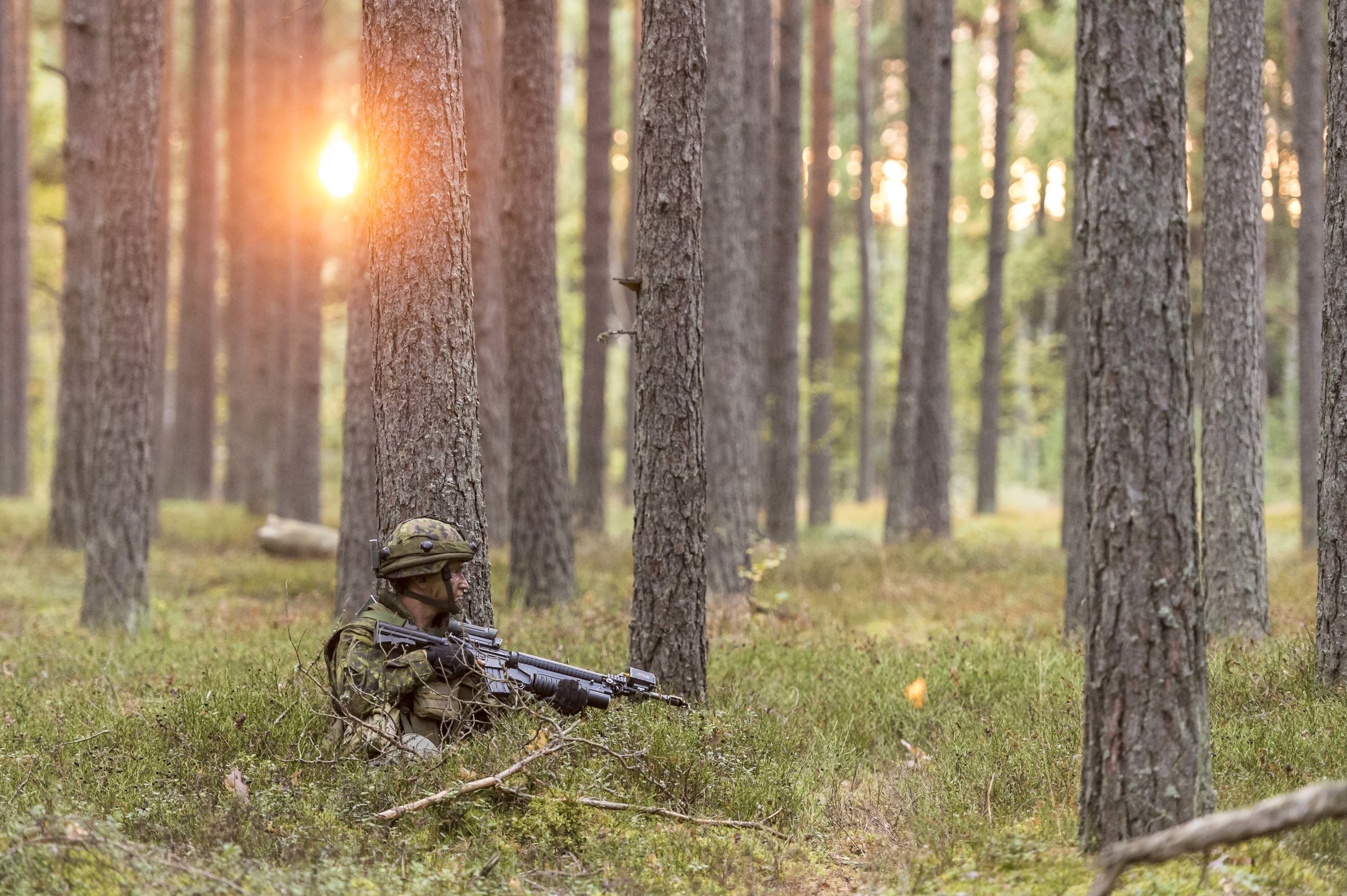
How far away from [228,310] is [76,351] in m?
9.58

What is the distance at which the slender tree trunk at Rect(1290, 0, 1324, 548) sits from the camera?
543 inches

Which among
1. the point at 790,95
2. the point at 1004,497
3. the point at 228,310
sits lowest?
the point at 1004,497

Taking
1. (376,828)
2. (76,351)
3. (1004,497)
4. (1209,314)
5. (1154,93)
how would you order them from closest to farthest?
(1154,93) → (376,828) → (1209,314) → (76,351) → (1004,497)

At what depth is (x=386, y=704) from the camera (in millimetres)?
4941

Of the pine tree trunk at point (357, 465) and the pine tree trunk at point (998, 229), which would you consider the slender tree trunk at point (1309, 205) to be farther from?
the pine tree trunk at point (357, 465)

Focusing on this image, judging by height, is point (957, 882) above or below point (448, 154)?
below

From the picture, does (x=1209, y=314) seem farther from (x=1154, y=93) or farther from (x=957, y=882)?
(x=957, y=882)

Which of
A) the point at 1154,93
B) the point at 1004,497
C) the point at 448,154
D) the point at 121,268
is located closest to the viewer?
the point at 1154,93

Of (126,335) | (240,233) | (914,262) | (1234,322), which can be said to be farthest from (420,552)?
(240,233)

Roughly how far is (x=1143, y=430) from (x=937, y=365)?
41.0 ft

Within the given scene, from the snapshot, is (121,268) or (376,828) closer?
(376,828)

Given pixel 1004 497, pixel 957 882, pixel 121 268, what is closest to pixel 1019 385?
pixel 1004 497

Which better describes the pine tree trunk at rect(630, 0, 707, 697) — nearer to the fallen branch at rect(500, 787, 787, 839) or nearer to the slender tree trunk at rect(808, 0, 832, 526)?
the fallen branch at rect(500, 787, 787, 839)

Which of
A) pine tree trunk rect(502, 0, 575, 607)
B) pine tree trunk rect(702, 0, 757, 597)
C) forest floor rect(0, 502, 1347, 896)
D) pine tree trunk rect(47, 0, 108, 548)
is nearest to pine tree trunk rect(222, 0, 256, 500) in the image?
pine tree trunk rect(47, 0, 108, 548)
